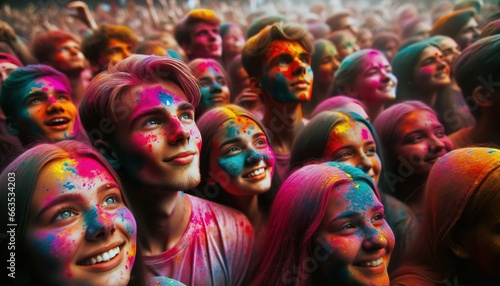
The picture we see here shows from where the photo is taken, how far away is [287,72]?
394cm

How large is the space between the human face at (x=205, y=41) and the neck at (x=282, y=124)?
154 centimetres

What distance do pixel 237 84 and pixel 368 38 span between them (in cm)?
333

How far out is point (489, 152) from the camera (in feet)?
8.01

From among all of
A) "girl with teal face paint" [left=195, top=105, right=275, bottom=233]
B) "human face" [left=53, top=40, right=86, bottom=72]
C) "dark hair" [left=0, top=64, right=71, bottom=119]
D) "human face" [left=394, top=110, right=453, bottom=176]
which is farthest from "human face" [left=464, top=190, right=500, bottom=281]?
"human face" [left=53, top=40, right=86, bottom=72]

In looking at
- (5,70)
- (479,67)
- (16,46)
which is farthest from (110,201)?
(16,46)

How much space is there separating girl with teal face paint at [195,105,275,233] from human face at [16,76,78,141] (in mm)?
1156

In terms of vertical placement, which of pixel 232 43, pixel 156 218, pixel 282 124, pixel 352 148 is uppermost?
pixel 352 148

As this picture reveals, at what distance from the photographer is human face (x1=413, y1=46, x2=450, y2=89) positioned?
15.3 feet

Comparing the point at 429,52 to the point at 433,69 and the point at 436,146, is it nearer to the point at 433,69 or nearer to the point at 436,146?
the point at 433,69

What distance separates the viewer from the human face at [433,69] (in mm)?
4668

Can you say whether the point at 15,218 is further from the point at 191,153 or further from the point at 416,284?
the point at 416,284

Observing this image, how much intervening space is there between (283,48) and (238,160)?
1.46 meters

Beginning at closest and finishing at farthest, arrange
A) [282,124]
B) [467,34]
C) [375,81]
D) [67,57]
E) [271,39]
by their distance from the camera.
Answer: [271,39]
[282,124]
[375,81]
[67,57]
[467,34]

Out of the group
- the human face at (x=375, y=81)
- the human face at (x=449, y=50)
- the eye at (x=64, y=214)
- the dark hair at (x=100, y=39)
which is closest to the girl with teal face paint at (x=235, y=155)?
the eye at (x=64, y=214)
